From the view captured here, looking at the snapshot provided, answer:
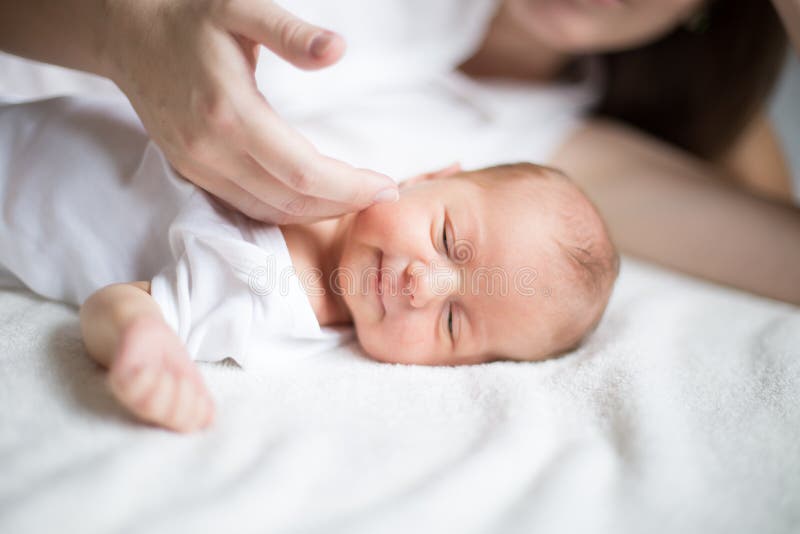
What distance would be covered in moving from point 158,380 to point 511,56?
5.96 feet

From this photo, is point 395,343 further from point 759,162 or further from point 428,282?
point 759,162

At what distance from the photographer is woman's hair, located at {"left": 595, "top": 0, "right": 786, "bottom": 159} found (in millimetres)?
1896

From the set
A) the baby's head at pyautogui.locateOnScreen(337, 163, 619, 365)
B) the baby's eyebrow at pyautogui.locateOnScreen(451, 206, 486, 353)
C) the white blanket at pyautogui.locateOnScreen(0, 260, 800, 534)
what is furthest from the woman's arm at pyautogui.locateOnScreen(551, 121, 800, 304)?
the baby's eyebrow at pyautogui.locateOnScreen(451, 206, 486, 353)

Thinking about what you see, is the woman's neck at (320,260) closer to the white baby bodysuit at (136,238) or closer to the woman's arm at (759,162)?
the white baby bodysuit at (136,238)

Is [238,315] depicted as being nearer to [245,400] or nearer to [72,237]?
[245,400]

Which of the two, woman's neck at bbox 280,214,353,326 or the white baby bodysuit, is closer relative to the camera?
the white baby bodysuit

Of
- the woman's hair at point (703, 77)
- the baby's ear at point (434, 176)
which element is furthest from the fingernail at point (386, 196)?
the woman's hair at point (703, 77)

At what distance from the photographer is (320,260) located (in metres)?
1.18

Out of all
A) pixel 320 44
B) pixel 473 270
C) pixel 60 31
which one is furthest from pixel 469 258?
pixel 60 31

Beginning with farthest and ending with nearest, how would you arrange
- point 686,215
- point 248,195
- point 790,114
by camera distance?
point 790,114 → point 686,215 → point 248,195

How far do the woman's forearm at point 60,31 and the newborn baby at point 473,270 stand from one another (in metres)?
0.38

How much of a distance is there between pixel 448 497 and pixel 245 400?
0.32 m

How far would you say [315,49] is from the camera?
727 millimetres

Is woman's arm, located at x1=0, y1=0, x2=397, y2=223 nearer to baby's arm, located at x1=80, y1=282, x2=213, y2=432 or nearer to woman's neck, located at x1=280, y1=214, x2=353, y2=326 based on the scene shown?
woman's neck, located at x1=280, y1=214, x2=353, y2=326
